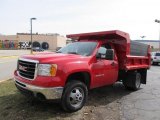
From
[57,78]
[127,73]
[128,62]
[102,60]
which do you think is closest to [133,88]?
[127,73]

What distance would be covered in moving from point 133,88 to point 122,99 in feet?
5.55

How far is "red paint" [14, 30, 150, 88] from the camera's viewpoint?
663cm

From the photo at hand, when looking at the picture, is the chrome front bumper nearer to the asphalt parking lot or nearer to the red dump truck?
the red dump truck

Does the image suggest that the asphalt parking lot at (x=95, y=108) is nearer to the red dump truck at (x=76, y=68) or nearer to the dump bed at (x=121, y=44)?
the red dump truck at (x=76, y=68)

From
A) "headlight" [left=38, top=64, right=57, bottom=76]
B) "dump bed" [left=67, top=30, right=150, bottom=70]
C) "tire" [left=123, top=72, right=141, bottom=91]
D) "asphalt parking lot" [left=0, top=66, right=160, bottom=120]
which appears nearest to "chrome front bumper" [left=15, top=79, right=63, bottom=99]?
"headlight" [left=38, top=64, right=57, bottom=76]

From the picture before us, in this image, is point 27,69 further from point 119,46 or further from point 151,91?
point 151,91

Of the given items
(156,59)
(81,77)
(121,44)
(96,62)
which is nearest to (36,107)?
(81,77)

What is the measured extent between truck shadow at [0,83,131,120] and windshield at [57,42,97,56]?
1507 mm

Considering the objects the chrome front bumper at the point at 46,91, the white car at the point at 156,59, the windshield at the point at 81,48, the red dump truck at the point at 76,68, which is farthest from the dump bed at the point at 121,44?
the white car at the point at 156,59

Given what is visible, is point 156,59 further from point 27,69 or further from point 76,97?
point 27,69

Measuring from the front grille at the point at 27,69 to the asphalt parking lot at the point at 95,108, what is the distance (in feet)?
2.93

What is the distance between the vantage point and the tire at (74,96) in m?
6.80

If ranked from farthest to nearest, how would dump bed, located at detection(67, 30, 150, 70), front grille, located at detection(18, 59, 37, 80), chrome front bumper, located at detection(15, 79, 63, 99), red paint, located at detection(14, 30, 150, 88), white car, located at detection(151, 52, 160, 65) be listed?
white car, located at detection(151, 52, 160, 65) < dump bed, located at detection(67, 30, 150, 70) < front grille, located at detection(18, 59, 37, 80) < red paint, located at detection(14, 30, 150, 88) < chrome front bumper, located at detection(15, 79, 63, 99)

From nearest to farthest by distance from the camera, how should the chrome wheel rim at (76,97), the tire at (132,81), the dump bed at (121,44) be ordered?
the chrome wheel rim at (76,97) → the dump bed at (121,44) → the tire at (132,81)
